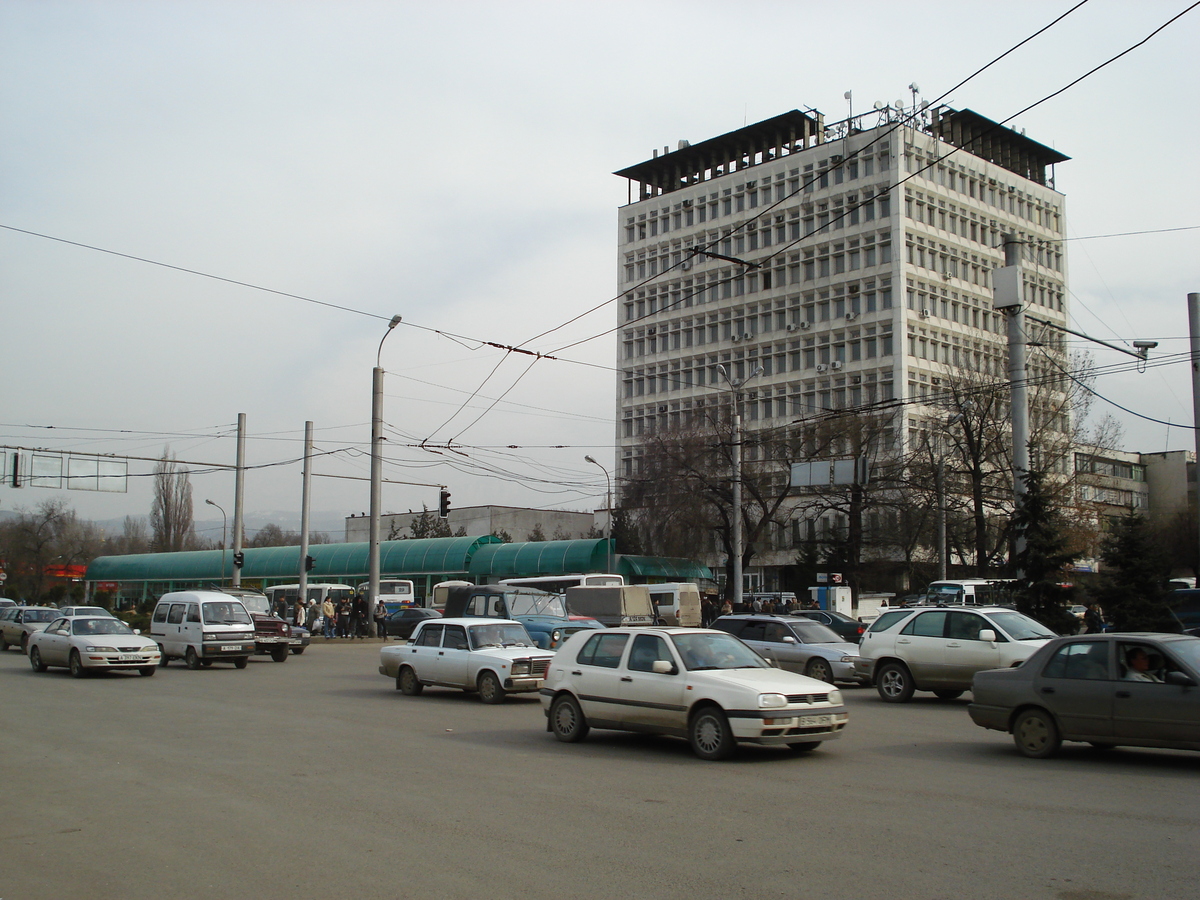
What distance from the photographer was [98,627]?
77.8 ft

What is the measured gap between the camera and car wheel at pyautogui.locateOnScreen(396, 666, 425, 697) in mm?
19734

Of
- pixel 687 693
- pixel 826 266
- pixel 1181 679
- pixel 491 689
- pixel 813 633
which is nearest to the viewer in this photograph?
pixel 1181 679

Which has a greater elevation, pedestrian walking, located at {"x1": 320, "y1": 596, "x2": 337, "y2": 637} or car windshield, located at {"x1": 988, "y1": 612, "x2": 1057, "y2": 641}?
car windshield, located at {"x1": 988, "y1": 612, "x2": 1057, "y2": 641}

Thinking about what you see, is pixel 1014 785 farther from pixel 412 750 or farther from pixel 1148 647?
pixel 412 750

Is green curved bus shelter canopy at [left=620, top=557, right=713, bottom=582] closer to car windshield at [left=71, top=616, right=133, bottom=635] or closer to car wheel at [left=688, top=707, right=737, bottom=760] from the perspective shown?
car windshield at [left=71, top=616, right=133, bottom=635]

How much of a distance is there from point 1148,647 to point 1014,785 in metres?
2.35

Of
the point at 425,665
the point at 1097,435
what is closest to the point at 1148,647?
the point at 425,665

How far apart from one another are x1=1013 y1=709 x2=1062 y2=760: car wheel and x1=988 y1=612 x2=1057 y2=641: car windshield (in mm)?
5640

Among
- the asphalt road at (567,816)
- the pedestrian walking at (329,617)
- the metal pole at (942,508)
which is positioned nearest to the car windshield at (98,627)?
the asphalt road at (567,816)

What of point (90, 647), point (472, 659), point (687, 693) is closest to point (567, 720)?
point (687, 693)

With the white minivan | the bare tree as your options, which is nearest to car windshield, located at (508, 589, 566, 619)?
the white minivan

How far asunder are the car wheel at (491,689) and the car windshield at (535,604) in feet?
32.9

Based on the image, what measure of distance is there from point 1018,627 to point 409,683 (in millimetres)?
11018

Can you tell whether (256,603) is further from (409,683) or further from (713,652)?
(713,652)
